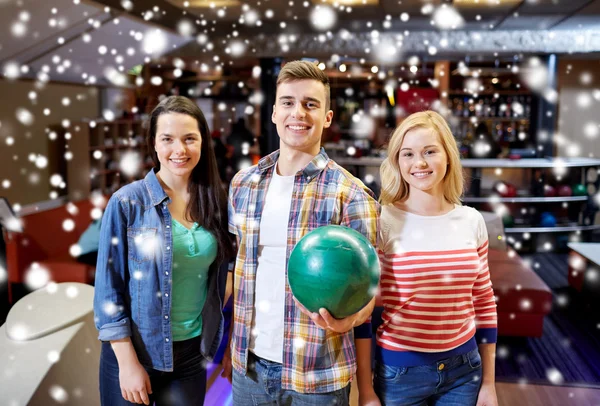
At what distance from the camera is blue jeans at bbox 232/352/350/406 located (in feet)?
4.41

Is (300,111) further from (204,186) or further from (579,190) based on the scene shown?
(579,190)

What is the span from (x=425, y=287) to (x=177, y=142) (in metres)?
0.83

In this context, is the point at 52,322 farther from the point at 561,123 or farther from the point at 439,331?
the point at 561,123

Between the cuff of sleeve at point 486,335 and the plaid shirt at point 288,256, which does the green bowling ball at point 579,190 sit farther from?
the plaid shirt at point 288,256

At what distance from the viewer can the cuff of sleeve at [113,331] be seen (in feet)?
4.84

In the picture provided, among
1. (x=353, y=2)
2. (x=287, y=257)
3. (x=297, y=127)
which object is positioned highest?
(x=353, y=2)

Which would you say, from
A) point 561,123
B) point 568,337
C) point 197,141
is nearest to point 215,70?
point 561,123

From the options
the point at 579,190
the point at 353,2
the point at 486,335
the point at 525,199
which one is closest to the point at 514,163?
the point at 525,199

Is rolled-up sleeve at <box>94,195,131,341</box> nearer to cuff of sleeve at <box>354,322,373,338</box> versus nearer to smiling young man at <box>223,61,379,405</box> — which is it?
smiling young man at <box>223,61,379,405</box>

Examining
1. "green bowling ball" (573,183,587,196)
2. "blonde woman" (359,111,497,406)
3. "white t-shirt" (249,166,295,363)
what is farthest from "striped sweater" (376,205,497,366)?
"green bowling ball" (573,183,587,196)

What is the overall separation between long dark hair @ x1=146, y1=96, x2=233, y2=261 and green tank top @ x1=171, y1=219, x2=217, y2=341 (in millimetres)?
35

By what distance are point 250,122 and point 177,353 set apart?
32.8 feet

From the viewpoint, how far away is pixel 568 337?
13.2ft

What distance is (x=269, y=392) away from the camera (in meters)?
Answer: 1.37
